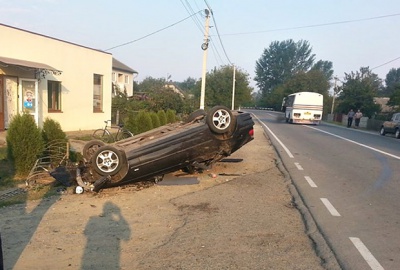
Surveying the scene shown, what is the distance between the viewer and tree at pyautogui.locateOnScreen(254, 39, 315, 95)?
111 meters

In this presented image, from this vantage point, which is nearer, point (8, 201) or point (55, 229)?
point (55, 229)

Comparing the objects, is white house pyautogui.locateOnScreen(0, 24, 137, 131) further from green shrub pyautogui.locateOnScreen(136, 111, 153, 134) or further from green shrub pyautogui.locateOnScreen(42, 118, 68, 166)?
green shrub pyautogui.locateOnScreen(42, 118, 68, 166)

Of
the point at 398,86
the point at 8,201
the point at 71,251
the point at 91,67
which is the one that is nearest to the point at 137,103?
the point at 91,67

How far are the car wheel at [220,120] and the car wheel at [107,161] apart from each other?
2.20 m

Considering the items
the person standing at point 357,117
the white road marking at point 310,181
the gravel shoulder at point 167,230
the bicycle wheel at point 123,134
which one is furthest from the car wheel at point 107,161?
the person standing at point 357,117

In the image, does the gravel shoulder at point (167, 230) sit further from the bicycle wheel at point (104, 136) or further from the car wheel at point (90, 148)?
the bicycle wheel at point (104, 136)

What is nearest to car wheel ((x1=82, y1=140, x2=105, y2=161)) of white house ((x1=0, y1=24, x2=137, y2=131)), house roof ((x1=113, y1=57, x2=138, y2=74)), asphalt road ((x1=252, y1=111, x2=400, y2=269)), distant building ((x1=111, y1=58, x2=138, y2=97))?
asphalt road ((x1=252, y1=111, x2=400, y2=269))

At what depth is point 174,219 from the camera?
18.7 ft

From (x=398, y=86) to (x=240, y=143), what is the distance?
34.0 m

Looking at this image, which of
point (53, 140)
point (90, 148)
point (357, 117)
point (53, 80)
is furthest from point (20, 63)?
point (357, 117)

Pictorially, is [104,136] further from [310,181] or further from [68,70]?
[310,181]

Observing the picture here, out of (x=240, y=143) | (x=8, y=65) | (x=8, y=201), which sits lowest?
(x=8, y=201)

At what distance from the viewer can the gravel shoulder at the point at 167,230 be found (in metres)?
4.21

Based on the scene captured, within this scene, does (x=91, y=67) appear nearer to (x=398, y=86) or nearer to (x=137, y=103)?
(x=137, y=103)
